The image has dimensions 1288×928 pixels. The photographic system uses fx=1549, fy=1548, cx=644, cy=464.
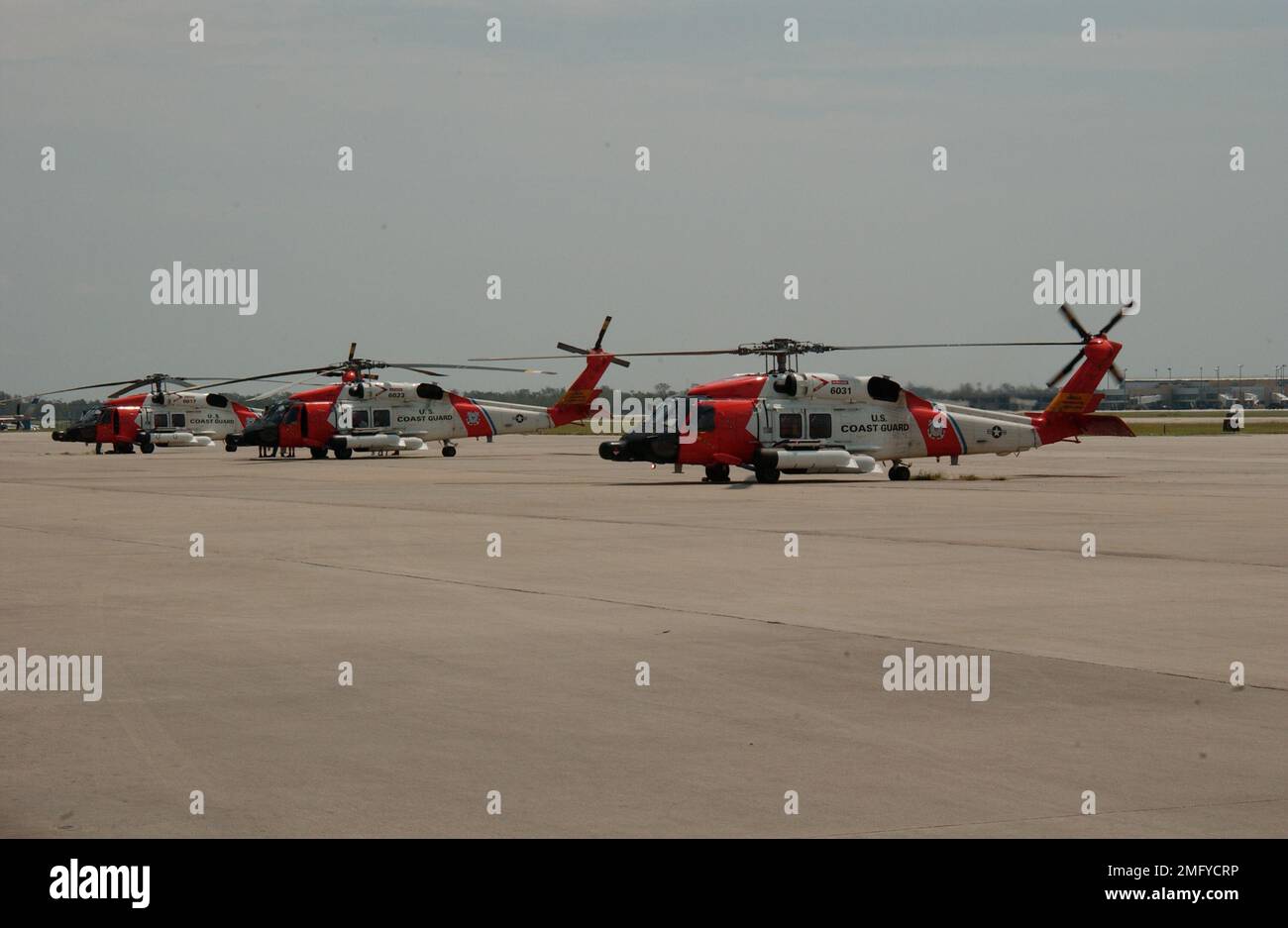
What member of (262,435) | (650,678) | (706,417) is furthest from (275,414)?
(650,678)

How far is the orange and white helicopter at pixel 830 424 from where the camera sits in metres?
39.2

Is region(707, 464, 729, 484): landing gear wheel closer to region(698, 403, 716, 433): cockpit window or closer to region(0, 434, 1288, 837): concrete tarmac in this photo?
region(698, 403, 716, 433): cockpit window

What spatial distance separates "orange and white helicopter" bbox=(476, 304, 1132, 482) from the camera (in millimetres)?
39219

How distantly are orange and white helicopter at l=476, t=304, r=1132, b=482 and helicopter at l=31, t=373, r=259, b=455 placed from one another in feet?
125

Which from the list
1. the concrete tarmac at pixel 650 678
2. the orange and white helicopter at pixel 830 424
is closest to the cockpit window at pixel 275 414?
the orange and white helicopter at pixel 830 424

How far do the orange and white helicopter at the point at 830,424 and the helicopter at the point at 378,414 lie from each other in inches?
732

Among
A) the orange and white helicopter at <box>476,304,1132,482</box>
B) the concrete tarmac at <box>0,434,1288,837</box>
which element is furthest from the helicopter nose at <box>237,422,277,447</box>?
the concrete tarmac at <box>0,434,1288,837</box>

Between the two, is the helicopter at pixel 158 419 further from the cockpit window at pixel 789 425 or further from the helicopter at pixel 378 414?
the cockpit window at pixel 789 425

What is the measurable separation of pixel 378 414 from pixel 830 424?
26.3 m

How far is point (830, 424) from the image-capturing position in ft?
135

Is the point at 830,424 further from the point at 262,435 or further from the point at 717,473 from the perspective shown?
the point at 262,435
